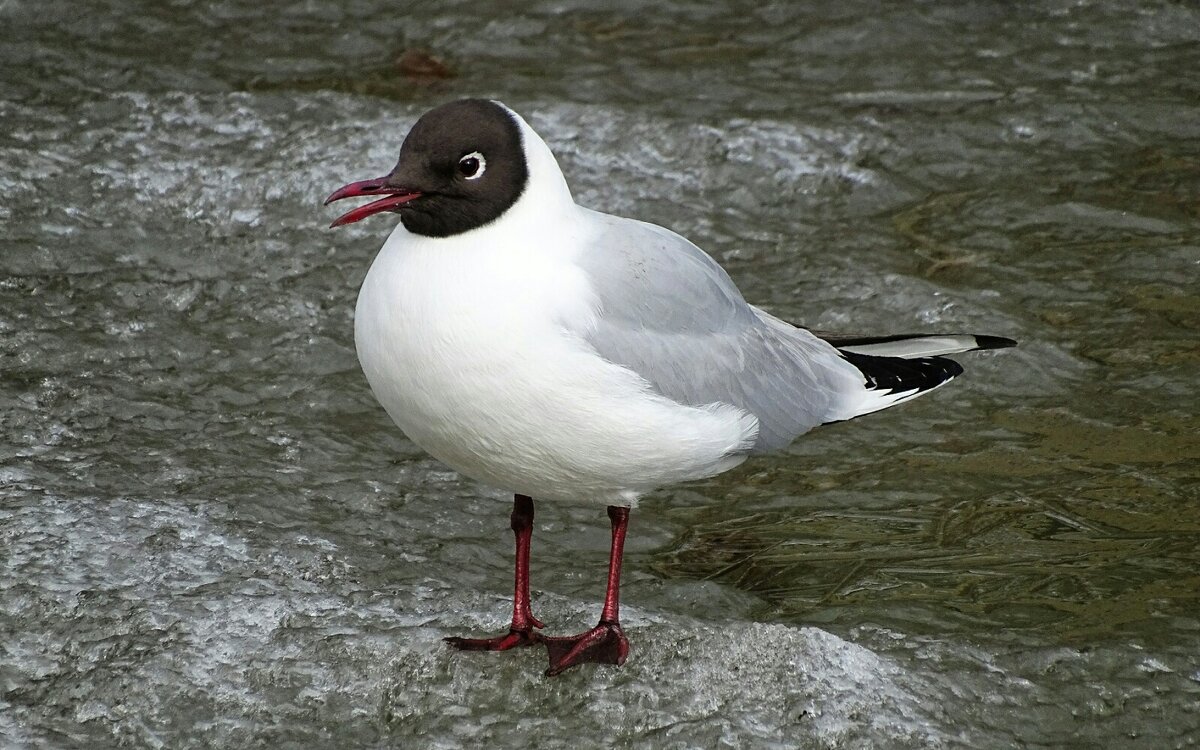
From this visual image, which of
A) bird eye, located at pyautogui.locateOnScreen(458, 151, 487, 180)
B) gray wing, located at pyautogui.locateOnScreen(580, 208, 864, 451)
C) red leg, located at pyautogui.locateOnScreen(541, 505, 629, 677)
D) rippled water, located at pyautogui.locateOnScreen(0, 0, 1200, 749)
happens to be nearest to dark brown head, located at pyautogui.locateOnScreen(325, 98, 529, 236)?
bird eye, located at pyautogui.locateOnScreen(458, 151, 487, 180)

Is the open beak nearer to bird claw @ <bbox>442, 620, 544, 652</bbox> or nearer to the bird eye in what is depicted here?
the bird eye

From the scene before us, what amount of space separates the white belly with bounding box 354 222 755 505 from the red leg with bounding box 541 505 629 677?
35 cm

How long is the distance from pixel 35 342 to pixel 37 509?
1.39 m

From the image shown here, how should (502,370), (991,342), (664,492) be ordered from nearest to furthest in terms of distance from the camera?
(502,370) < (991,342) < (664,492)

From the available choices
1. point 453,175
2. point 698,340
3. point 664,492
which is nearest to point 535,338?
point 453,175

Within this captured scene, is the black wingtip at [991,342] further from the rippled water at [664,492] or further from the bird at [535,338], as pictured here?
the bird at [535,338]

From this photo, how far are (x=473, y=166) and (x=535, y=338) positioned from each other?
20.0 inches

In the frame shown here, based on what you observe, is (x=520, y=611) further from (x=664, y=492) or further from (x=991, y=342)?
(x=991, y=342)

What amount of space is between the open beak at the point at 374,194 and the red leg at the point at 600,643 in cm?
120

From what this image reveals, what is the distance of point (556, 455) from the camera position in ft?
13.1

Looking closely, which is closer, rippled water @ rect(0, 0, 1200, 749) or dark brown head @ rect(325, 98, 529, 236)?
dark brown head @ rect(325, 98, 529, 236)

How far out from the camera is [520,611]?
4.36 m

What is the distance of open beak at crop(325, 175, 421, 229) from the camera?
3.88 m

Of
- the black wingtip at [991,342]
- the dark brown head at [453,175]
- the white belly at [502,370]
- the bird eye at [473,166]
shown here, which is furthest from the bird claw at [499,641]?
the black wingtip at [991,342]
